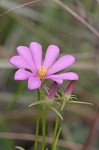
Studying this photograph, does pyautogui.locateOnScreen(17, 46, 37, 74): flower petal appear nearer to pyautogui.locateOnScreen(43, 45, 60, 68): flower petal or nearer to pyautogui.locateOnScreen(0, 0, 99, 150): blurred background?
pyautogui.locateOnScreen(43, 45, 60, 68): flower petal

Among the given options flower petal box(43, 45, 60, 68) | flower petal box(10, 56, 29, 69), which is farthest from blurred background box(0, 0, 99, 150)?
flower petal box(10, 56, 29, 69)

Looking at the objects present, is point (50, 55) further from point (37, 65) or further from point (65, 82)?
point (65, 82)

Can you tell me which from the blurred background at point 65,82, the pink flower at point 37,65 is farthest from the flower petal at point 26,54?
the blurred background at point 65,82

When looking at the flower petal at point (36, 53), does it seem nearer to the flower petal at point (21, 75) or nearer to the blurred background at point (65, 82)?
the flower petal at point (21, 75)

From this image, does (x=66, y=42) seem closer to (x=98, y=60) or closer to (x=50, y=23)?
(x=50, y=23)

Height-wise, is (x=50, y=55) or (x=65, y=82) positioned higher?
(x=50, y=55)

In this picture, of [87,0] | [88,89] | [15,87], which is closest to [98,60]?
[88,89]

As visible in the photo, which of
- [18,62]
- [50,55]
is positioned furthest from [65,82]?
[18,62]

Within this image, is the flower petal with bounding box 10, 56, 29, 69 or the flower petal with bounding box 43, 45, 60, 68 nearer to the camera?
the flower petal with bounding box 10, 56, 29, 69
